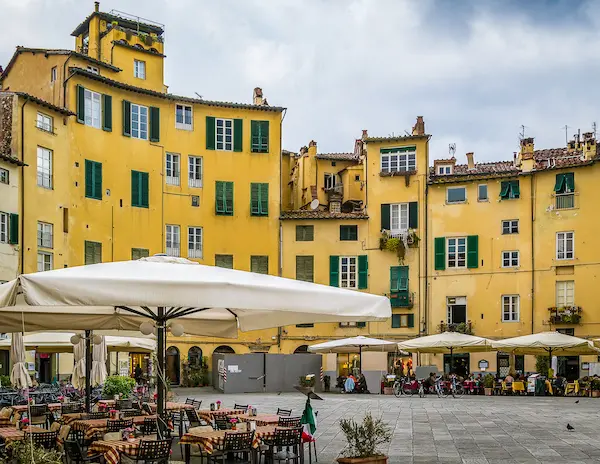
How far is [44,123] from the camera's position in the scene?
121ft

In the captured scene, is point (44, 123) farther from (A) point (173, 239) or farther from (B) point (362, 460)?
(B) point (362, 460)

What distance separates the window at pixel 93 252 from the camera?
3881cm

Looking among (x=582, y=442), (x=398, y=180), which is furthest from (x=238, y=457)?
(x=398, y=180)

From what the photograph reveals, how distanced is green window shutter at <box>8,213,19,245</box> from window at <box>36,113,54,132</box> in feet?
14.3

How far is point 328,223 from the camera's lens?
45.2 meters

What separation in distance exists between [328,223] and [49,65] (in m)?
15.0

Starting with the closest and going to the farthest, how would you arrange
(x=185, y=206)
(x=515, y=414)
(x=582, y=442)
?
(x=582, y=442) < (x=515, y=414) < (x=185, y=206)

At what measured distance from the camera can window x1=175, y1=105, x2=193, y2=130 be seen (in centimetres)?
4394

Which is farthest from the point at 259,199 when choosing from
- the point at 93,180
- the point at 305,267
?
the point at 93,180

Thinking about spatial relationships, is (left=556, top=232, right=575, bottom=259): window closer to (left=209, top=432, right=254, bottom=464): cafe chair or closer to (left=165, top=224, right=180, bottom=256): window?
(left=165, top=224, right=180, bottom=256): window

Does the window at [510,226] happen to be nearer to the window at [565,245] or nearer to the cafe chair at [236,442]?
the window at [565,245]

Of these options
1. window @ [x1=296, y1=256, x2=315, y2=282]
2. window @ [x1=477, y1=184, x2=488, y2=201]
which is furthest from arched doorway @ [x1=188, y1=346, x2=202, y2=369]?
window @ [x1=477, y1=184, x2=488, y2=201]

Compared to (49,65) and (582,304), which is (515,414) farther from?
(49,65)

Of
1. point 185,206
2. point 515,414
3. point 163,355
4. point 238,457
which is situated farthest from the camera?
point 185,206
